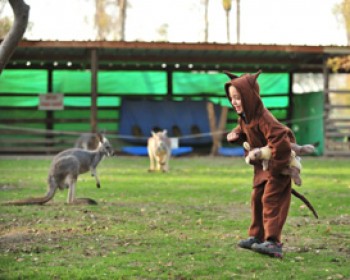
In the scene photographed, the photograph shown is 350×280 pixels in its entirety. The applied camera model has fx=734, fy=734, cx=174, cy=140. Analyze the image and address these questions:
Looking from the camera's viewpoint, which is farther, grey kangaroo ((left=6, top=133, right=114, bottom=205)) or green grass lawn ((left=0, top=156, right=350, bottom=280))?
grey kangaroo ((left=6, top=133, right=114, bottom=205))

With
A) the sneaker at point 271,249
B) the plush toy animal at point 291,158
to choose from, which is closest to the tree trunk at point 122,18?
the plush toy animal at point 291,158

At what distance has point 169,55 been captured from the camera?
83.3 ft

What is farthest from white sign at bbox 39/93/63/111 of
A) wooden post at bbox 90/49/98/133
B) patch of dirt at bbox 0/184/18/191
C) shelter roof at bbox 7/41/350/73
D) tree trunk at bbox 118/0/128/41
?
patch of dirt at bbox 0/184/18/191

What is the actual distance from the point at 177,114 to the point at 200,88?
1.60 metres

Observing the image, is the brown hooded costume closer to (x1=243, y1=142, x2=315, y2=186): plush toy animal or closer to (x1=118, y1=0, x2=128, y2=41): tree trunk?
(x1=243, y1=142, x2=315, y2=186): plush toy animal

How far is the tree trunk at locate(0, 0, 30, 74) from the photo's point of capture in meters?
6.99

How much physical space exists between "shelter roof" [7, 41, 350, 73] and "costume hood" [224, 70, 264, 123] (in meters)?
15.8

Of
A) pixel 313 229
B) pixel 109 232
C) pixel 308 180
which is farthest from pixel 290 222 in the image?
pixel 308 180

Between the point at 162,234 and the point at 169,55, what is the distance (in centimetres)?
1756

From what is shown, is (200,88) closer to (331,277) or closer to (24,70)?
(24,70)

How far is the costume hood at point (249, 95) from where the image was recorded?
687 centimetres

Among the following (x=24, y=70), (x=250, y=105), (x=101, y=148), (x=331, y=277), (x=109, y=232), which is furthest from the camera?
(x=24, y=70)

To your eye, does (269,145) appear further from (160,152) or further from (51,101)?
(51,101)

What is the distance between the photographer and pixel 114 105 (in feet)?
94.0
